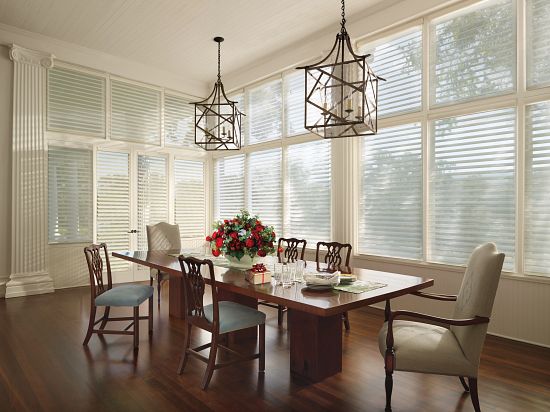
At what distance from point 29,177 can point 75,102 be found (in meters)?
1.36

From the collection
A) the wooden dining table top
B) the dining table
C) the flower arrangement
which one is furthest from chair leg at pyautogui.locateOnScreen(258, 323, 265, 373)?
the flower arrangement

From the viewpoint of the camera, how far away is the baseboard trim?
5270 mm

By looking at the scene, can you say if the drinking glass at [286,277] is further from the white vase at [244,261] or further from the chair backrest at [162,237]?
the chair backrest at [162,237]

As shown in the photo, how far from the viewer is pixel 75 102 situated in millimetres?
5969

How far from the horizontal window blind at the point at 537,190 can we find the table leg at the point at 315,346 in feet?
6.60

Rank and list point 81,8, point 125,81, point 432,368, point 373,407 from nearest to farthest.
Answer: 1. point 432,368
2. point 373,407
3. point 81,8
4. point 125,81

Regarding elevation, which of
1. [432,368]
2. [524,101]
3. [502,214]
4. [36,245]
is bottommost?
[432,368]

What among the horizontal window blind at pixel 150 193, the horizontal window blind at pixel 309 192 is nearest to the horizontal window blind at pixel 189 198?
the horizontal window blind at pixel 150 193

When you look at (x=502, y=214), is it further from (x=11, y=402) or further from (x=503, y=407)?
(x=11, y=402)

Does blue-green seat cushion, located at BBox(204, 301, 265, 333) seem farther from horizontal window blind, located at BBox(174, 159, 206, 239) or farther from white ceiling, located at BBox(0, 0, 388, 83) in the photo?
horizontal window blind, located at BBox(174, 159, 206, 239)

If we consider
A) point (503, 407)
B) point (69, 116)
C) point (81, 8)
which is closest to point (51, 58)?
point (69, 116)

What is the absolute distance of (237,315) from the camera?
2.91m

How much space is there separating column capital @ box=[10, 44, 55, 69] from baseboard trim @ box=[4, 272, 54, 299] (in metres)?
3.01

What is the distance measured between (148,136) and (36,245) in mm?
2494
